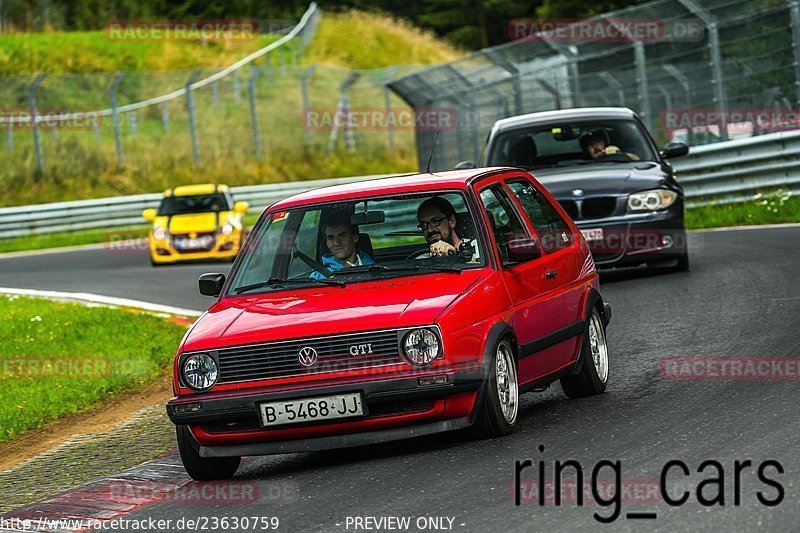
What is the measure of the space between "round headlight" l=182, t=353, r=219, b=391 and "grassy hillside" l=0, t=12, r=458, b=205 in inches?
1198

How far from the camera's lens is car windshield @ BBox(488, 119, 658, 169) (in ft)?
52.0

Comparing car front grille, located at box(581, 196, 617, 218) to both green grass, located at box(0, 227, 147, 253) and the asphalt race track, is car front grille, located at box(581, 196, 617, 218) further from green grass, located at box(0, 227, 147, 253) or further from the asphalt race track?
green grass, located at box(0, 227, 147, 253)

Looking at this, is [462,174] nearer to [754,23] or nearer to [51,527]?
[51,527]

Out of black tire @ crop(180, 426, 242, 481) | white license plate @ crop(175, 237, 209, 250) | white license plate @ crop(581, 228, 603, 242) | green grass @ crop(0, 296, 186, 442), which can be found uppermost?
white license plate @ crop(581, 228, 603, 242)

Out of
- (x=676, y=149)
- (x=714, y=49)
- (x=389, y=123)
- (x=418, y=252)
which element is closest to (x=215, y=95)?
(x=389, y=123)

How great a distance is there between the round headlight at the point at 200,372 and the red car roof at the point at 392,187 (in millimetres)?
1377

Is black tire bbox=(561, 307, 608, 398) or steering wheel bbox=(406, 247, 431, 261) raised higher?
steering wheel bbox=(406, 247, 431, 261)

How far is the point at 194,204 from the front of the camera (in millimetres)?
26500

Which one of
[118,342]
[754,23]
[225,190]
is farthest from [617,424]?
[225,190]

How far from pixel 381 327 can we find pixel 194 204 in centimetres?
1932

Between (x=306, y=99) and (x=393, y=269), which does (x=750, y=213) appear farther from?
(x=306, y=99)

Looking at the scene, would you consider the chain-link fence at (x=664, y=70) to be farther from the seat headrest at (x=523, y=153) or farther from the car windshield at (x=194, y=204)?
the seat headrest at (x=523, y=153)

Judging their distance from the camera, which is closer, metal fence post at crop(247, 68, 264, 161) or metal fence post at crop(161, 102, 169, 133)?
metal fence post at crop(247, 68, 264, 161)

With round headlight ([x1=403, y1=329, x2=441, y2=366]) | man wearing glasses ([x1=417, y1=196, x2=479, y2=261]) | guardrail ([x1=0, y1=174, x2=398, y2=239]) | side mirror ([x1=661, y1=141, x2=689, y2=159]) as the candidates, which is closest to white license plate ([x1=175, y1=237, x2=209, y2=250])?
side mirror ([x1=661, y1=141, x2=689, y2=159])
